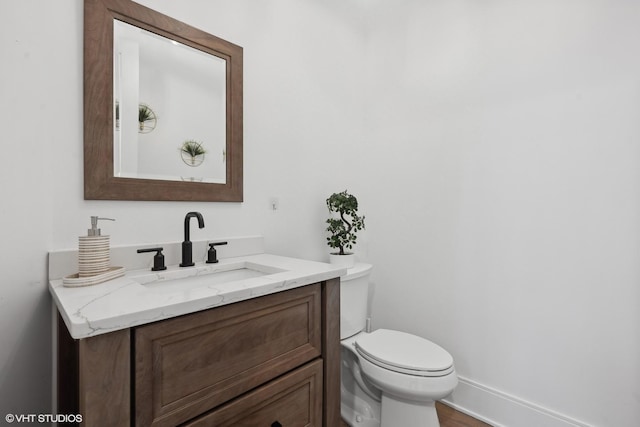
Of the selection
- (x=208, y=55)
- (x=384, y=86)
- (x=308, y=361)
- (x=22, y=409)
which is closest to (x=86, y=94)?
(x=208, y=55)

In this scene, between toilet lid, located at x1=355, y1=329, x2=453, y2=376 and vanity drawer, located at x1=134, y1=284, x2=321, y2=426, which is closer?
vanity drawer, located at x1=134, y1=284, x2=321, y2=426

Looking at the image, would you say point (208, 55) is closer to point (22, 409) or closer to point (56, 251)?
point (56, 251)

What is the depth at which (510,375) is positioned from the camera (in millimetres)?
1527

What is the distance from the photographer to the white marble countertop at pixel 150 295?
622 millimetres

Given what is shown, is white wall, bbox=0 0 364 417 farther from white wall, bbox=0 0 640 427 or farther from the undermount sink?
the undermount sink

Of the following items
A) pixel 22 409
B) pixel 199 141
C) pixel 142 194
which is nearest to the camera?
pixel 22 409

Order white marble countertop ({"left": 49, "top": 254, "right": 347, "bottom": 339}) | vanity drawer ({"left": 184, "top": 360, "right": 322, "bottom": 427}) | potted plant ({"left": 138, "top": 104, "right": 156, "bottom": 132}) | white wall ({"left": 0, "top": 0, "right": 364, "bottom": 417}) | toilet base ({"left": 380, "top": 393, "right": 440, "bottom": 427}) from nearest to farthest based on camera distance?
1. white marble countertop ({"left": 49, "top": 254, "right": 347, "bottom": 339})
2. vanity drawer ({"left": 184, "top": 360, "right": 322, "bottom": 427})
3. white wall ({"left": 0, "top": 0, "right": 364, "bottom": 417})
4. potted plant ({"left": 138, "top": 104, "right": 156, "bottom": 132})
5. toilet base ({"left": 380, "top": 393, "right": 440, "bottom": 427})

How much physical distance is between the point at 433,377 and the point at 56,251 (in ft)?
4.77

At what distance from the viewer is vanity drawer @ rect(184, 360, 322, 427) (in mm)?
815

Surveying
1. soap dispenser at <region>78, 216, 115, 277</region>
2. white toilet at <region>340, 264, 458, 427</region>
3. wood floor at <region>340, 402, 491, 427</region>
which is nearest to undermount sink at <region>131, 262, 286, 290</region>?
soap dispenser at <region>78, 216, 115, 277</region>

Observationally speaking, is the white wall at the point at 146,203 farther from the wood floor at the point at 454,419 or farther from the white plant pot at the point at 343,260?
the wood floor at the point at 454,419

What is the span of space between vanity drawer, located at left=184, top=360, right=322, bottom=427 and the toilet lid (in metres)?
0.38

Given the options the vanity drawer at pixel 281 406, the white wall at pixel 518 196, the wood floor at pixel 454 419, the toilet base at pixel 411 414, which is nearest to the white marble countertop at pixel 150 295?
the vanity drawer at pixel 281 406

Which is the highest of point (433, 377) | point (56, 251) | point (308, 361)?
point (56, 251)
